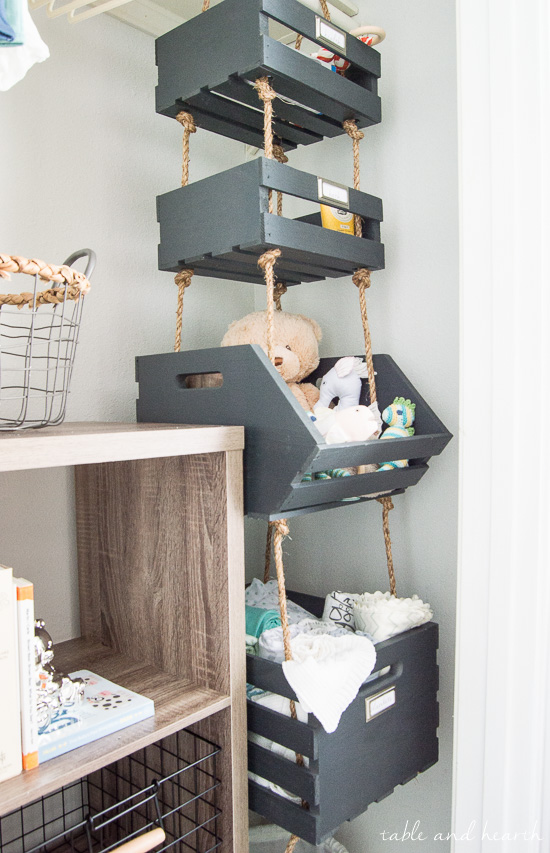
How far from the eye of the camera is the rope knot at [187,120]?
3.73ft

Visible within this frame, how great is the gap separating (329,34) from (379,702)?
1.15 metres

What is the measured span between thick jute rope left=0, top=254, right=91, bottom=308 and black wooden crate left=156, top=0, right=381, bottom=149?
468mm

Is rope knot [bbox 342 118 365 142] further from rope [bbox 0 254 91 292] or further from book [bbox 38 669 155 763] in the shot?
book [bbox 38 669 155 763]

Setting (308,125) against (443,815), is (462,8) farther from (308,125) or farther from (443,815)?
(443,815)

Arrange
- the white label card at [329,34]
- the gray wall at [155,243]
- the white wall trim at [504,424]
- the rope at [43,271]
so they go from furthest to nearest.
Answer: the gray wall at [155,243], the white label card at [329,34], the white wall trim at [504,424], the rope at [43,271]

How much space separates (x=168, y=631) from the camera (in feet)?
3.46

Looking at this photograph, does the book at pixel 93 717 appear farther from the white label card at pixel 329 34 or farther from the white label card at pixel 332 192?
the white label card at pixel 329 34

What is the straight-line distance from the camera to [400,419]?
1193mm

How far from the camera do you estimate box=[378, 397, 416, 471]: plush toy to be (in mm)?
1164

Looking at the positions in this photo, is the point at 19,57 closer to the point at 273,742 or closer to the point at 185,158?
the point at 185,158

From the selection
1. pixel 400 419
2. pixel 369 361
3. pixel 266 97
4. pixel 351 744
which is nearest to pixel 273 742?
pixel 351 744

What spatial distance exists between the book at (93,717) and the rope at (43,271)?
1.89 ft

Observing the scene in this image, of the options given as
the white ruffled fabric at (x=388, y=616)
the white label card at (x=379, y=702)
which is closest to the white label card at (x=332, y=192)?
the white ruffled fabric at (x=388, y=616)

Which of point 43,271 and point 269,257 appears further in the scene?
point 269,257
